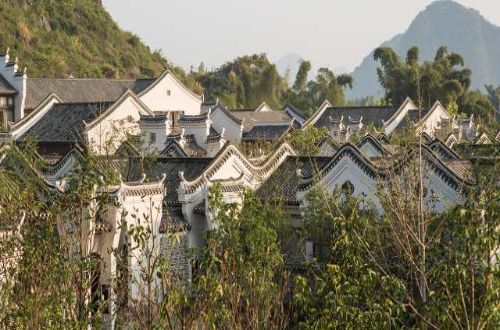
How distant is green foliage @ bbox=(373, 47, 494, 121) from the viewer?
5862 centimetres

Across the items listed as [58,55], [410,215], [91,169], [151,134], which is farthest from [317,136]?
[58,55]

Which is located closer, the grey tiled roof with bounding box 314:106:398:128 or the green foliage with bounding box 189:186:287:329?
the green foliage with bounding box 189:186:287:329

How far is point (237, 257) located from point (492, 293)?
3.97 meters

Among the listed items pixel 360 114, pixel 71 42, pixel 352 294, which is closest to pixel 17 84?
pixel 360 114

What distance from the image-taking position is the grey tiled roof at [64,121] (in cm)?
3356

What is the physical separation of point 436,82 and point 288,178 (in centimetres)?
3810

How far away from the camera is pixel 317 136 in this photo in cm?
3025

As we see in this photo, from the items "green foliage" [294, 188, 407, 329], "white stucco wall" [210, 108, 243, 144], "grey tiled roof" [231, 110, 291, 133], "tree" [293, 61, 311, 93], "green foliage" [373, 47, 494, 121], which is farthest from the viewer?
"tree" [293, 61, 311, 93]

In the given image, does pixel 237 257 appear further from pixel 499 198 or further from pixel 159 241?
pixel 159 241

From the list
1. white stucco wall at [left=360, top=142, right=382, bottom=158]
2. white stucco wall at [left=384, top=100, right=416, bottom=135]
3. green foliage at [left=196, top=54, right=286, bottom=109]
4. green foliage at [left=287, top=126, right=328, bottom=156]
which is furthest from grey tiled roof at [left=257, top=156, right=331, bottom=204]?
green foliage at [left=196, top=54, right=286, bottom=109]

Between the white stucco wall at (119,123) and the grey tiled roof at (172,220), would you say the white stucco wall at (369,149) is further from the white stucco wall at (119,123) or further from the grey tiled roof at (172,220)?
the white stucco wall at (119,123)

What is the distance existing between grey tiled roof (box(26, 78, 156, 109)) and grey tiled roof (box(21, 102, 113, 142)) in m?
7.04

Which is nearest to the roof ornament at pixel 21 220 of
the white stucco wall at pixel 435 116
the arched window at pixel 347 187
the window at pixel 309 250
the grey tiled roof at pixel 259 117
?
the window at pixel 309 250

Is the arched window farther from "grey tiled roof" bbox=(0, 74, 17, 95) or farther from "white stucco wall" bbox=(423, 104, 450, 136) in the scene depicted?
"grey tiled roof" bbox=(0, 74, 17, 95)
